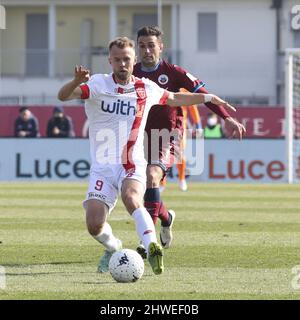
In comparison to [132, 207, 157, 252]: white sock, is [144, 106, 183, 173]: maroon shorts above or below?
above

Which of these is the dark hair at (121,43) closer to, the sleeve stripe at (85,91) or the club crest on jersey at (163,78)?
the sleeve stripe at (85,91)

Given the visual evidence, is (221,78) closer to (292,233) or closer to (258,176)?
(258,176)

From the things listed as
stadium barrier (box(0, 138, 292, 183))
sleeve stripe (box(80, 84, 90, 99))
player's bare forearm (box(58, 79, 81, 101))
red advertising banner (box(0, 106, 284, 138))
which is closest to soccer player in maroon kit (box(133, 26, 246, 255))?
sleeve stripe (box(80, 84, 90, 99))

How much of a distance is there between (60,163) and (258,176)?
481cm

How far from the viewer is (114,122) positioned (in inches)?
410

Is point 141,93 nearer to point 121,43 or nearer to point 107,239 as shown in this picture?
point 121,43

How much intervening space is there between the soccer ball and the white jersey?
0.94m

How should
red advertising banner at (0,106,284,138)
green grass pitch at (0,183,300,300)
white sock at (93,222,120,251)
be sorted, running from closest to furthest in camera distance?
green grass pitch at (0,183,300,300) → white sock at (93,222,120,251) → red advertising banner at (0,106,284,138)

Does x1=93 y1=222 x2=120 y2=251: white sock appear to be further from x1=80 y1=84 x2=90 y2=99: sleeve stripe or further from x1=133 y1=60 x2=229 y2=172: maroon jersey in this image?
x1=133 y1=60 x2=229 y2=172: maroon jersey

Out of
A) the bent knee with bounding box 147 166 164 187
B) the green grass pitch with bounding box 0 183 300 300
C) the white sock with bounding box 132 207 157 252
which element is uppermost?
the bent knee with bounding box 147 166 164 187

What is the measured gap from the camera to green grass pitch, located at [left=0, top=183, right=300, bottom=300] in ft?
30.4

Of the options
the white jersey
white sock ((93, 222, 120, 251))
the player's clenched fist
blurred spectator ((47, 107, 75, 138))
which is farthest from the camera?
blurred spectator ((47, 107, 75, 138))
